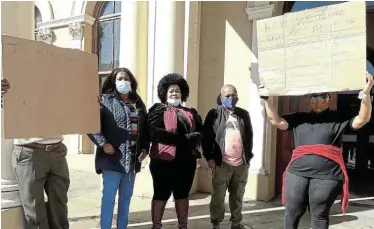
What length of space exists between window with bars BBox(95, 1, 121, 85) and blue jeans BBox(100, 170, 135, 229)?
19.8 feet

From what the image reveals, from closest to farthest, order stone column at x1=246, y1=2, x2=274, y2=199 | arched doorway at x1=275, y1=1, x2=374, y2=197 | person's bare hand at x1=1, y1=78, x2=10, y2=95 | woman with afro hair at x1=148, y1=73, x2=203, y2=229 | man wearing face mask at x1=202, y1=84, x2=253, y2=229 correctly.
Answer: person's bare hand at x1=1, y1=78, x2=10, y2=95 → woman with afro hair at x1=148, y1=73, x2=203, y2=229 → man wearing face mask at x1=202, y1=84, x2=253, y2=229 → stone column at x1=246, y1=2, x2=274, y2=199 → arched doorway at x1=275, y1=1, x2=374, y2=197

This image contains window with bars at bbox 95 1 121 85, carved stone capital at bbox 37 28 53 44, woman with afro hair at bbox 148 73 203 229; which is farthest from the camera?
carved stone capital at bbox 37 28 53 44

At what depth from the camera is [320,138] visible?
260cm

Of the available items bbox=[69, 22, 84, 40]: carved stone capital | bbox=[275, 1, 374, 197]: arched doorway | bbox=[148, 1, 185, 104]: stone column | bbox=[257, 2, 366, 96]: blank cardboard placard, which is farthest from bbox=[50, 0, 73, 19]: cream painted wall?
bbox=[257, 2, 366, 96]: blank cardboard placard

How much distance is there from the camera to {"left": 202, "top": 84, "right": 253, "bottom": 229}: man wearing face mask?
3.68 metres

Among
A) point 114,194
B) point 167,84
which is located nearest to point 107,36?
point 167,84

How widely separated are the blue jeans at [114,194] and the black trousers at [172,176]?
0.80ft

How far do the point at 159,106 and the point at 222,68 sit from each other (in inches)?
101

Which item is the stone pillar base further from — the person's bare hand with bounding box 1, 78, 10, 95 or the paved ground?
the person's bare hand with bounding box 1, 78, 10, 95

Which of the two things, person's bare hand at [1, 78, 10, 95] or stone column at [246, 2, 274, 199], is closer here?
person's bare hand at [1, 78, 10, 95]

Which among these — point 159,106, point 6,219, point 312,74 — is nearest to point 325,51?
point 312,74

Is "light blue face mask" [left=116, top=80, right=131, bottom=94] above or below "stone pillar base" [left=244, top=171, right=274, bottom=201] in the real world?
above

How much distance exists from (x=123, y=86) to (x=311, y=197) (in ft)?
5.95

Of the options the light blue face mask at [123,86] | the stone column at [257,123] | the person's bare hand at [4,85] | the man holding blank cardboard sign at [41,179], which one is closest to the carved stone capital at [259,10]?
the stone column at [257,123]
